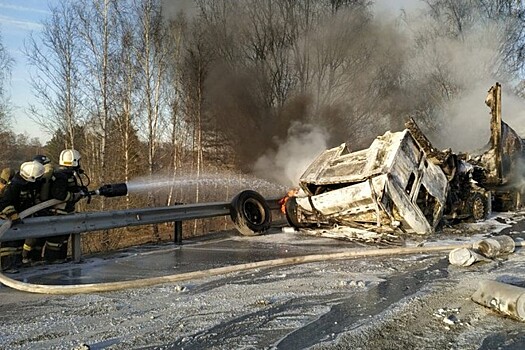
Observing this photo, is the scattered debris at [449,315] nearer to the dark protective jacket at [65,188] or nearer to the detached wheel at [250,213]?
the detached wheel at [250,213]

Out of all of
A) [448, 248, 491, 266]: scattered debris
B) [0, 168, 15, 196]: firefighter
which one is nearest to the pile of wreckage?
[448, 248, 491, 266]: scattered debris

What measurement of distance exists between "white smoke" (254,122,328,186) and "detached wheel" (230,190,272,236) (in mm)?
3695

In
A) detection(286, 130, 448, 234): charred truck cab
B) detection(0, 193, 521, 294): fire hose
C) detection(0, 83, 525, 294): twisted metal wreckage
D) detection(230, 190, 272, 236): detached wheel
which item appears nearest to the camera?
detection(0, 193, 521, 294): fire hose

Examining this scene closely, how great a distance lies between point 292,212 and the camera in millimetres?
7418

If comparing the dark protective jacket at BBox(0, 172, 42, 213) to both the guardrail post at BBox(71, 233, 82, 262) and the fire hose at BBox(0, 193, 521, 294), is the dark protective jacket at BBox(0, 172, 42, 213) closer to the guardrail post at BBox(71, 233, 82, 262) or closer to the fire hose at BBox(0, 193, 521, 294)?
the fire hose at BBox(0, 193, 521, 294)

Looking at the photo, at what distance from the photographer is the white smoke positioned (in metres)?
11.6

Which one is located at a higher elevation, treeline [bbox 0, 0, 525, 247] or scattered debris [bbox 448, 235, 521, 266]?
treeline [bbox 0, 0, 525, 247]

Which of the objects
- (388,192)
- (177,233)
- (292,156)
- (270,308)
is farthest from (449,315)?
(292,156)

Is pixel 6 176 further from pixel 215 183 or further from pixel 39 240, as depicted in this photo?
pixel 215 183

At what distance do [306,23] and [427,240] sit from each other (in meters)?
12.8

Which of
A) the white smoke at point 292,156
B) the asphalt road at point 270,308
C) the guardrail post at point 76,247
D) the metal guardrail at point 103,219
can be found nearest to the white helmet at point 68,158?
the metal guardrail at point 103,219

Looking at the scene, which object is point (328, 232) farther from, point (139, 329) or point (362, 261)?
point (139, 329)

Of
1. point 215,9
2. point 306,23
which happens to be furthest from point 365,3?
point 215,9

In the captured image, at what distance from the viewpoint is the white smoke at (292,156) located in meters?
11.6
